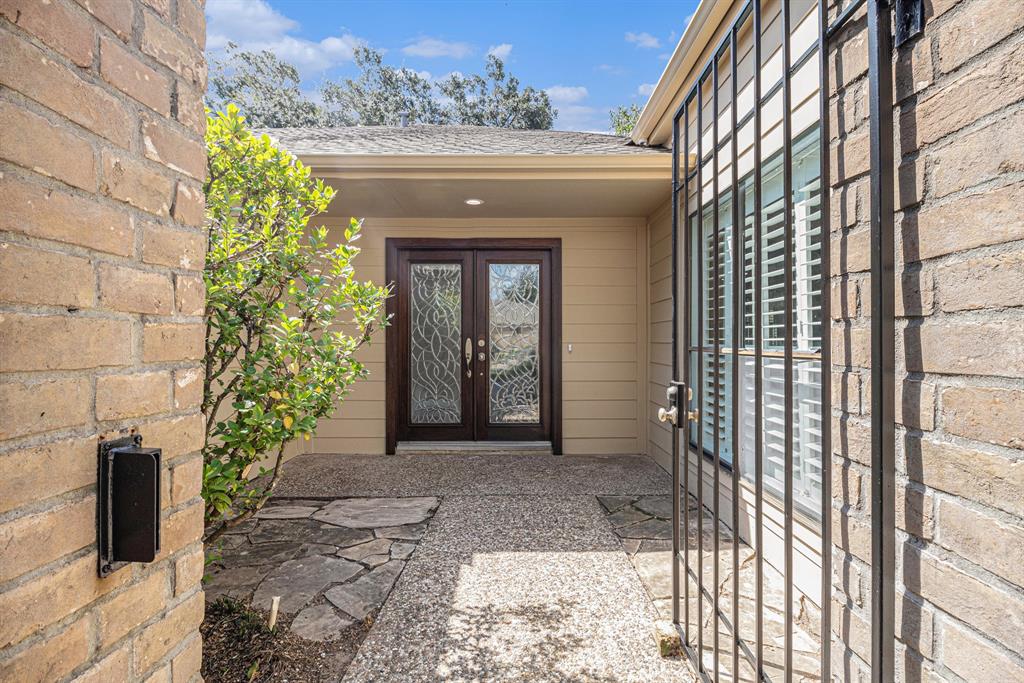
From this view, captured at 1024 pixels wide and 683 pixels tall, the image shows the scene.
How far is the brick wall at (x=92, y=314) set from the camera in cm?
60

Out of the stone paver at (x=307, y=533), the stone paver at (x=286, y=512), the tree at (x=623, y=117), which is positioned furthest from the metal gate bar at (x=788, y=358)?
the tree at (x=623, y=117)

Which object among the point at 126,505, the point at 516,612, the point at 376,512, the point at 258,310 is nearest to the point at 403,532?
the point at 376,512

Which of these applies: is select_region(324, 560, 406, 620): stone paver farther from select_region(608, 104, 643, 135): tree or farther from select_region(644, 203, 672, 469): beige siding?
select_region(608, 104, 643, 135): tree

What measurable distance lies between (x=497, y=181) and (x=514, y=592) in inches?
115

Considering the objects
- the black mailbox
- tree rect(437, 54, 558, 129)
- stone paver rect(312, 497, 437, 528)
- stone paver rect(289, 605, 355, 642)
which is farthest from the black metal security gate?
tree rect(437, 54, 558, 129)

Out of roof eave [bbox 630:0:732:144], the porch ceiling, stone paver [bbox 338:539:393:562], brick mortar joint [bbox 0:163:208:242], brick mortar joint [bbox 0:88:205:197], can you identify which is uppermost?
roof eave [bbox 630:0:732:144]

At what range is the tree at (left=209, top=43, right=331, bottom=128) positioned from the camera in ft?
46.8

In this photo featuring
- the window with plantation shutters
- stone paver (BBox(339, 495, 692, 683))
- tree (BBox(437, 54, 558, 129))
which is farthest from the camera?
tree (BBox(437, 54, 558, 129))

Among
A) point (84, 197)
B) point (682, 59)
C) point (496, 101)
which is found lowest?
point (84, 197)

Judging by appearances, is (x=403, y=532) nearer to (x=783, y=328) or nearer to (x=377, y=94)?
(x=783, y=328)

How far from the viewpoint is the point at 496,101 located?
16141 mm

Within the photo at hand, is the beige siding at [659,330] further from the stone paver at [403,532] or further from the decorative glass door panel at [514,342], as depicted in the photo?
the stone paver at [403,532]

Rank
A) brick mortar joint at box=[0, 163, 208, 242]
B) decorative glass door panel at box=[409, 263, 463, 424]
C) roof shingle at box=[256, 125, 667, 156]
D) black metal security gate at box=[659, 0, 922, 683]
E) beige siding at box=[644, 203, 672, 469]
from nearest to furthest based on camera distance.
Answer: brick mortar joint at box=[0, 163, 208, 242]
black metal security gate at box=[659, 0, 922, 683]
roof shingle at box=[256, 125, 667, 156]
beige siding at box=[644, 203, 672, 469]
decorative glass door panel at box=[409, 263, 463, 424]

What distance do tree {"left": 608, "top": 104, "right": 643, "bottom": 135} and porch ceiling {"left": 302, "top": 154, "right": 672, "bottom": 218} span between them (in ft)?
40.3
